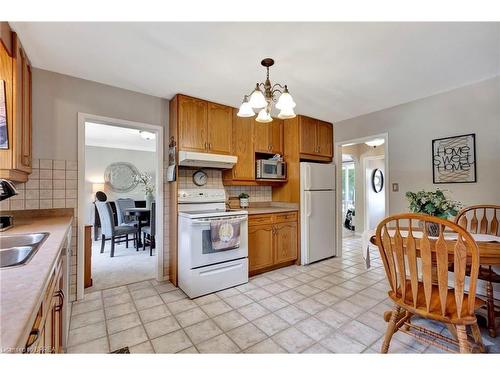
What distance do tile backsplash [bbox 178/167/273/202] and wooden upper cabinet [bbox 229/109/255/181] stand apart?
0.62ft

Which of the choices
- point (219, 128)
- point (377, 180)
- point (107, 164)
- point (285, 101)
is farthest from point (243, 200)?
Answer: point (107, 164)

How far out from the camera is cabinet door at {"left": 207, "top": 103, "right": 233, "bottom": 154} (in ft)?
9.78

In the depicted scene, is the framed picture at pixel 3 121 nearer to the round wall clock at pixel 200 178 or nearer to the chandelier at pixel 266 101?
the chandelier at pixel 266 101

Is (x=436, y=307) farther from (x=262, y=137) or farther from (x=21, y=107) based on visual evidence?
(x=21, y=107)

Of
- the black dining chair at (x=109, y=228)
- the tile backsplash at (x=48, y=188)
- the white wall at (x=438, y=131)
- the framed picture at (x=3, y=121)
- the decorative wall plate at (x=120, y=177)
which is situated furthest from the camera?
the decorative wall plate at (x=120, y=177)

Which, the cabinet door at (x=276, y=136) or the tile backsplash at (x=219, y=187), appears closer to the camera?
the tile backsplash at (x=219, y=187)

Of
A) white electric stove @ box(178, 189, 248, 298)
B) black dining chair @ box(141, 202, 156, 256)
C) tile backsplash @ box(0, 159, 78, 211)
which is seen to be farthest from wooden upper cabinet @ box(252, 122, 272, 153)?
tile backsplash @ box(0, 159, 78, 211)

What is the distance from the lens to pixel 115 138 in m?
5.36

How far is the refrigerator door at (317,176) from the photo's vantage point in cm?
346

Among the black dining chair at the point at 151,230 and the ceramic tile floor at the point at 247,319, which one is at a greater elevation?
the black dining chair at the point at 151,230

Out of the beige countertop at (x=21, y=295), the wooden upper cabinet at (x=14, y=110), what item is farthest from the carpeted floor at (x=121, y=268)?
the beige countertop at (x=21, y=295)

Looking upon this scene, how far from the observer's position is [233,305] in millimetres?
2289

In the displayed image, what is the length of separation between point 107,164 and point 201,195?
13.7ft

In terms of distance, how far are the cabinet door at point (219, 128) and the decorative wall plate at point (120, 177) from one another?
160 inches
